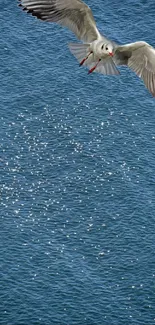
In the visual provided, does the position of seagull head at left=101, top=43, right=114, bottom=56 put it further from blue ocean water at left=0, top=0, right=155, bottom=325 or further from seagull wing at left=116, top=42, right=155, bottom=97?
blue ocean water at left=0, top=0, right=155, bottom=325

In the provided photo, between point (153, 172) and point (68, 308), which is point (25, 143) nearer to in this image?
point (153, 172)

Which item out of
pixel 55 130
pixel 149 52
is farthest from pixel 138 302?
pixel 149 52

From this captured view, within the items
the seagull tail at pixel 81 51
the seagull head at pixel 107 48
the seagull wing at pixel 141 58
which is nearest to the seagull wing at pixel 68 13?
the seagull tail at pixel 81 51

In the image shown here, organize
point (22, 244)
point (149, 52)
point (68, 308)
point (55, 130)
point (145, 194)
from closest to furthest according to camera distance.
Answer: point (149, 52)
point (68, 308)
point (22, 244)
point (145, 194)
point (55, 130)

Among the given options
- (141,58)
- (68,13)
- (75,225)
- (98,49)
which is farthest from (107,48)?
(75,225)

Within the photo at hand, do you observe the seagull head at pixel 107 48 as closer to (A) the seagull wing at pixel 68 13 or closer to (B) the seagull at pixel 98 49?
(B) the seagull at pixel 98 49

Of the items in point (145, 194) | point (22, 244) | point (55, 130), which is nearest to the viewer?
point (22, 244)

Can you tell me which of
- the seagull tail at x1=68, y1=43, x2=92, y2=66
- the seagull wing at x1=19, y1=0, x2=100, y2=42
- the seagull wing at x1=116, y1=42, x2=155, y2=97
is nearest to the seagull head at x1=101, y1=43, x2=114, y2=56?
the seagull wing at x1=116, y1=42, x2=155, y2=97
